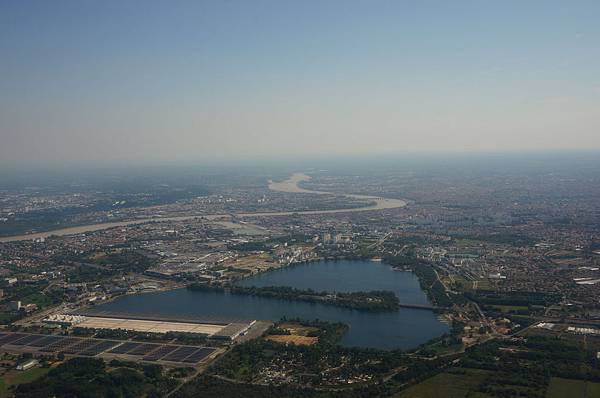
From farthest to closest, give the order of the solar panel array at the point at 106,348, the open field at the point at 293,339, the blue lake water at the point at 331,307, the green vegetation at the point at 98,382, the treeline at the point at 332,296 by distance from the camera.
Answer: the treeline at the point at 332,296 → the blue lake water at the point at 331,307 → the open field at the point at 293,339 → the solar panel array at the point at 106,348 → the green vegetation at the point at 98,382

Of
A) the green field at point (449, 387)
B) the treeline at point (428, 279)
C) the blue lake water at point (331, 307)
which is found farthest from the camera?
the treeline at point (428, 279)

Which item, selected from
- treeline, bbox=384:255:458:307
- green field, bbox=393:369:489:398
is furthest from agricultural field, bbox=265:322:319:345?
treeline, bbox=384:255:458:307

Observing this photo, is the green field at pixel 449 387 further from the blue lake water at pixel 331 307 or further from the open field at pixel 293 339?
the open field at pixel 293 339

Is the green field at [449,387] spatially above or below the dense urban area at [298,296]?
below

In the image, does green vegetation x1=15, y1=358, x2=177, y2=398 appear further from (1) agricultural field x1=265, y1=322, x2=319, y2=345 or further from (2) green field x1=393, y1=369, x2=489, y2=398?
(2) green field x1=393, y1=369, x2=489, y2=398


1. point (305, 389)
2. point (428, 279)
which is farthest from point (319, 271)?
point (305, 389)

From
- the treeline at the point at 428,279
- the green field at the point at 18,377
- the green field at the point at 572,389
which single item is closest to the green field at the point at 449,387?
the green field at the point at 572,389

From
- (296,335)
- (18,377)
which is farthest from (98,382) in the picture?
(296,335)

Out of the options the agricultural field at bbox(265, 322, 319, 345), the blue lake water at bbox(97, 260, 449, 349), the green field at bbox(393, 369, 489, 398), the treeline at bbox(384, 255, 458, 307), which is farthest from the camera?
the treeline at bbox(384, 255, 458, 307)
